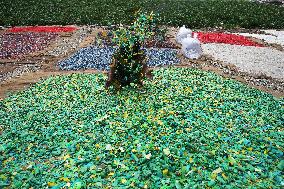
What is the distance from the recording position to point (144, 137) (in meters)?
6.11

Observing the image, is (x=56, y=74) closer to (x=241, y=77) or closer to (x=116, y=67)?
(x=116, y=67)

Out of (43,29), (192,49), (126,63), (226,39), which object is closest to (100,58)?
(192,49)

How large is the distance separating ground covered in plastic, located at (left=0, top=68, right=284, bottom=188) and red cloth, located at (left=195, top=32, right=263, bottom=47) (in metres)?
6.65

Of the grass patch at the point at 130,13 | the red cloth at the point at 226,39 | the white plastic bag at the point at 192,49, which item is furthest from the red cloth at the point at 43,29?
the white plastic bag at the point at 192,49

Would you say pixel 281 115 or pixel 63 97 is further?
pixel 63 97

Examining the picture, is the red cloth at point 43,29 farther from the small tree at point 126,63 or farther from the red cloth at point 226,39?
the small tree at point 126,63

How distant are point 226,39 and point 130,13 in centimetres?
540

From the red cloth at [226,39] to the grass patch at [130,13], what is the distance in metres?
2.77

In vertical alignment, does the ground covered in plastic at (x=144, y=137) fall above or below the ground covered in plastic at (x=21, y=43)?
above

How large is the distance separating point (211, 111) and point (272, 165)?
2.12 meters

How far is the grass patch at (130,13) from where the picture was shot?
64.5 ft

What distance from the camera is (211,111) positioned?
7.29 meters

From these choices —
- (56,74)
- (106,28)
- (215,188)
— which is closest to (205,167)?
(215,188)

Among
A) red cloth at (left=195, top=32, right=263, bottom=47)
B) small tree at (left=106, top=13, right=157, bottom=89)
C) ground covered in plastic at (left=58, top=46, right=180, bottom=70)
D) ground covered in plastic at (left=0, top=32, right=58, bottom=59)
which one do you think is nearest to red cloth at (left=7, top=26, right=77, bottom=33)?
ground covered in plastic at (left=0, top=32, right=58, bottom=59)
